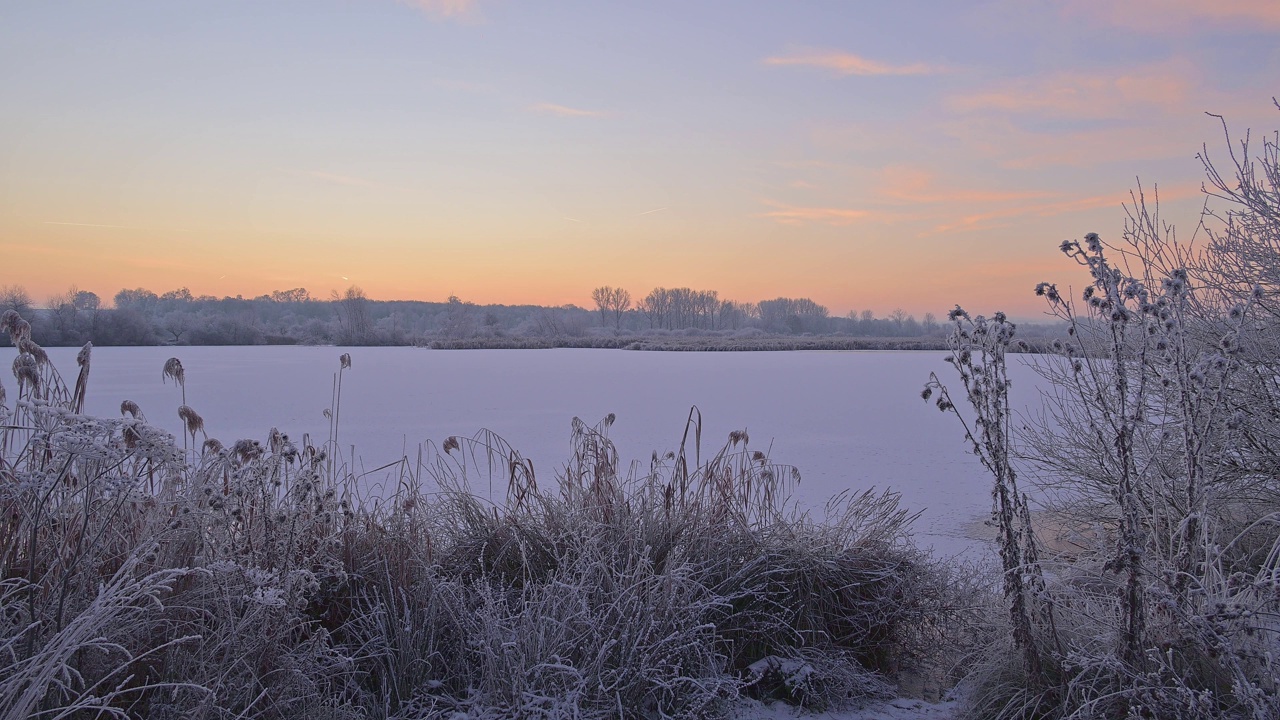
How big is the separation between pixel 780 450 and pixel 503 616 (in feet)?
20.7

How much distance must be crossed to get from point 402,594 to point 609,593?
80cm

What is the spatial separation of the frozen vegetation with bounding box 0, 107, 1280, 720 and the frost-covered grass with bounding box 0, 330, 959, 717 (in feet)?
0.05

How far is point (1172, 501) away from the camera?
12.8ft

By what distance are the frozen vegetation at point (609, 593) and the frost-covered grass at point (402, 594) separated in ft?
0.05

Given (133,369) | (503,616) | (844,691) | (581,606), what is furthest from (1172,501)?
(133,369)

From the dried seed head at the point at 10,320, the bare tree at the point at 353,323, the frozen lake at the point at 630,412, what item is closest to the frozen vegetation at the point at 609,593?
the dried seed head at the point at 10,320

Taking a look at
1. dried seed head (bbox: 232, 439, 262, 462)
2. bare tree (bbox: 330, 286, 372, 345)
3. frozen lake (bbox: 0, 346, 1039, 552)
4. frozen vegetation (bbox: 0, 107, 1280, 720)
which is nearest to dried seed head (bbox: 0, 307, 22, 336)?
frozen vegetation (bbox: 0, 107, 1280, 720)

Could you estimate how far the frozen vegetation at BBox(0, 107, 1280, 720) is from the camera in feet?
6.79

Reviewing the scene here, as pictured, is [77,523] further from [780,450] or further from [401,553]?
[780,450]

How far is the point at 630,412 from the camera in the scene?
472 inches

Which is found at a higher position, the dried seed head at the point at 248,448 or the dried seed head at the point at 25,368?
the dried seed head at the point at 25,368

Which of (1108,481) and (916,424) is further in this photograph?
(916,424)

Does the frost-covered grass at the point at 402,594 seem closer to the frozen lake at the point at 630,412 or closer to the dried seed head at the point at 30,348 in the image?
the dried seed head at the point at 30,348

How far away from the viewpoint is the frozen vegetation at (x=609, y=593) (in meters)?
2.07
